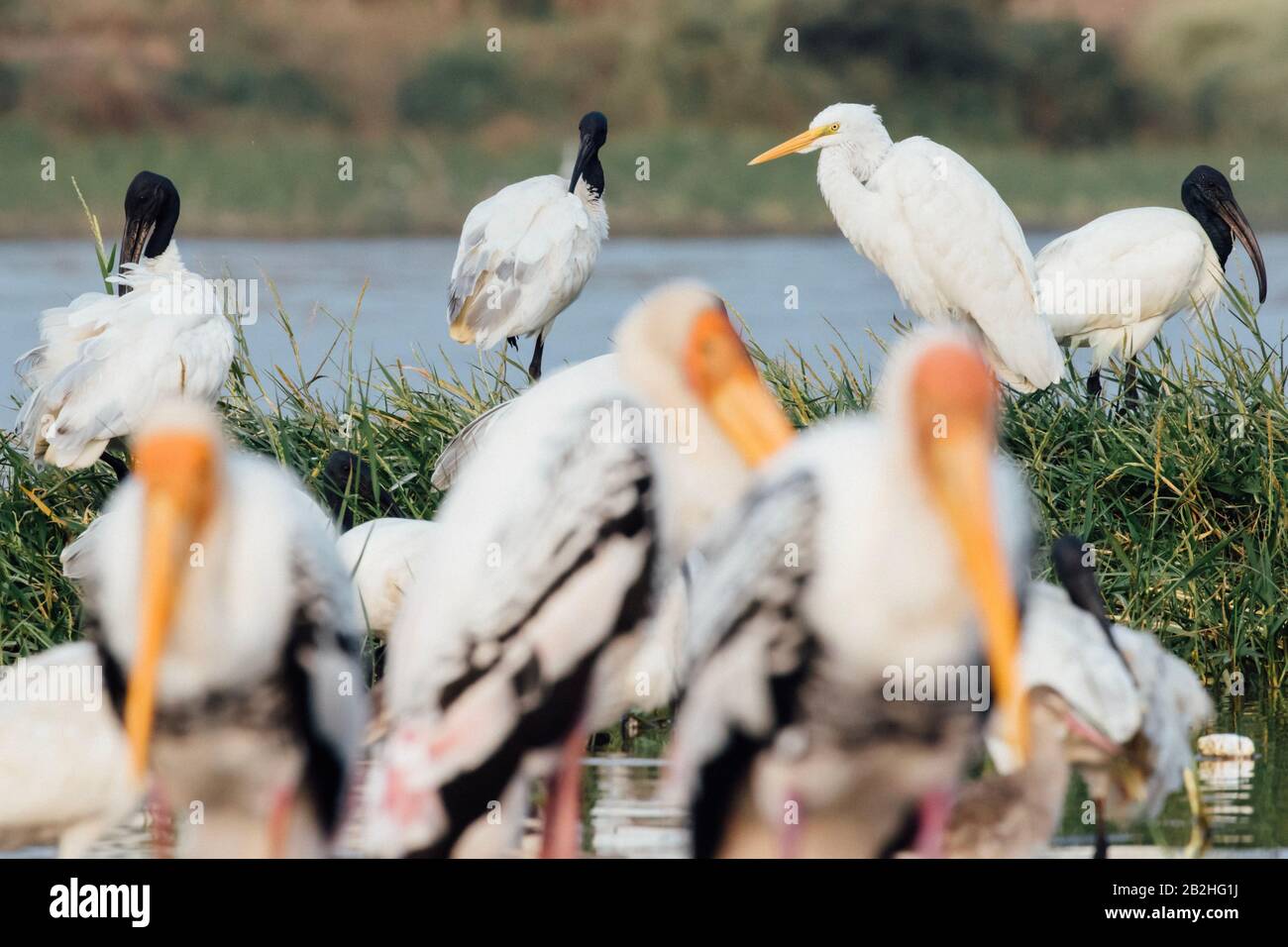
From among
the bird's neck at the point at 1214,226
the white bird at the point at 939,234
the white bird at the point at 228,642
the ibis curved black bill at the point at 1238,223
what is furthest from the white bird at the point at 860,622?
the bird's neck at the point at 1214,226

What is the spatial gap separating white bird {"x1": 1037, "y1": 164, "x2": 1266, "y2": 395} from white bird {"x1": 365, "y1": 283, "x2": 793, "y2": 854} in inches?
213

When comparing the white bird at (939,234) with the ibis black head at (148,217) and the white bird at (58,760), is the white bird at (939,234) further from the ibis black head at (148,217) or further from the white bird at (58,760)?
the white bird at (58,760)

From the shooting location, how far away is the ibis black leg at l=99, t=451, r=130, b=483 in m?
7.10

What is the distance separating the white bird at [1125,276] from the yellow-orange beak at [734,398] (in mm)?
5337

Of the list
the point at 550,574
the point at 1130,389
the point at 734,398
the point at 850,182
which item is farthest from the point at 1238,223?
the point at 550,574

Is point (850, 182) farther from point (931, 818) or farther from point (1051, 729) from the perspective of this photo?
point (931, 818)

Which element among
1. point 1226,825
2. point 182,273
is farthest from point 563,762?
point 182,273

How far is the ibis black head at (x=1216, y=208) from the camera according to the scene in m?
10.3

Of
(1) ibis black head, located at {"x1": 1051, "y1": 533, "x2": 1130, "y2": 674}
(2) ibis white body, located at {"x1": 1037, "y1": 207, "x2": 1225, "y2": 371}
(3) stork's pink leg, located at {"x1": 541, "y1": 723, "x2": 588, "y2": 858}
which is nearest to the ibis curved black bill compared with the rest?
(2) ibis white body, located at {"x1": 1037, "y1": 207, "x2": 1225, "y2": 371}

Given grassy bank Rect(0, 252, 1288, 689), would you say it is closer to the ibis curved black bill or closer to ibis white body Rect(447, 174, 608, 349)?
ibis white body Rect(447, 174, 608, 349)

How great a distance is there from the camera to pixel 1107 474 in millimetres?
6801

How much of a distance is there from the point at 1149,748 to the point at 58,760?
8.17 ft

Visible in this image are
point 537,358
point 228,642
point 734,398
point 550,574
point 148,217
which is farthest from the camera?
point 537,358
